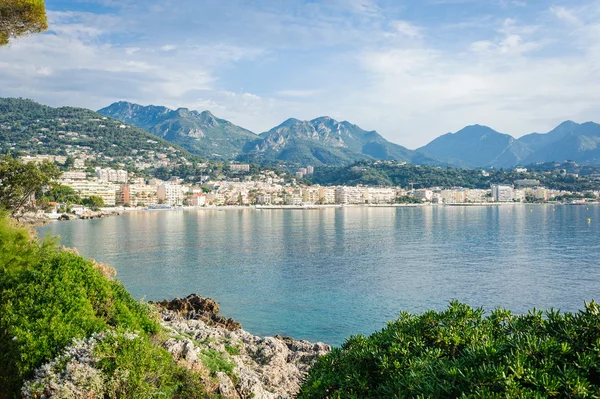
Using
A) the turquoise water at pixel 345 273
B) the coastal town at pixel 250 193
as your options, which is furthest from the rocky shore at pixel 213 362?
the coastal town at pixel 250 193

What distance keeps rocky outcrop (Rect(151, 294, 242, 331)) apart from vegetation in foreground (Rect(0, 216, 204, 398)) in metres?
6.63

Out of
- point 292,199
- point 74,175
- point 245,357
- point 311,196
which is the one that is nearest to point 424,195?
point 311,196

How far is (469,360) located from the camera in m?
3.46

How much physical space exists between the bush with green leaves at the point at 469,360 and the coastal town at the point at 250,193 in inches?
3467

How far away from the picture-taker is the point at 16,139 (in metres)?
130

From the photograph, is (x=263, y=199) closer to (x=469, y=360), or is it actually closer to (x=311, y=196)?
(x=311, y=196)

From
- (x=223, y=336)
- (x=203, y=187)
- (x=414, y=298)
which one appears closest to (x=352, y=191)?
(x=203, y=187)

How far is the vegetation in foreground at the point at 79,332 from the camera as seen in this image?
5.28 meters

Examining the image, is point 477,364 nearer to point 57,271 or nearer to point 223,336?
point 57,271

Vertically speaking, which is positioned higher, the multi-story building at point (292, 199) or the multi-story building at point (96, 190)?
the multi-story building at point (96, 190)

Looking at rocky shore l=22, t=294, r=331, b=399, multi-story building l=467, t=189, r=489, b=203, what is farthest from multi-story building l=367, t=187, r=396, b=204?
rocky shore l=22, t=294, r=331, b=399

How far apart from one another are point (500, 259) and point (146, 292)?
20826mm

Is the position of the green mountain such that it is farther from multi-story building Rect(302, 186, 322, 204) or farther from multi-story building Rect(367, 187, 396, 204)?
multi-story building Rect(367, 187, 396, 204)

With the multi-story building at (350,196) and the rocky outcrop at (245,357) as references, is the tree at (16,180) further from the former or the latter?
the multi-story building at (350,196)
